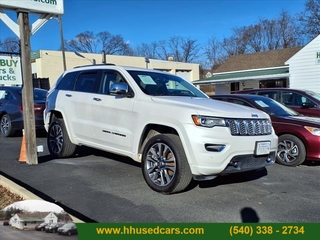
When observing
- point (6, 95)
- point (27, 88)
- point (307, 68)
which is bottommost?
point (6, 95)

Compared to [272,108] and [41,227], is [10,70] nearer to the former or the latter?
[41,227]

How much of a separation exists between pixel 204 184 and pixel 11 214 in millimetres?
2861

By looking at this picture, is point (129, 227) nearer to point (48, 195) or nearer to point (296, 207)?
point (48, 195)

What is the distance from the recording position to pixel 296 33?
55688 millimetres

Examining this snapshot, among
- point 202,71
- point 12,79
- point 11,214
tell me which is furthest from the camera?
point 202,71

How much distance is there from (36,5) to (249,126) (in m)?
4.38

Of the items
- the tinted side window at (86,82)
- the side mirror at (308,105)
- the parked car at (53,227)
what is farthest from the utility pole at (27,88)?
the side mirror at (308,105)

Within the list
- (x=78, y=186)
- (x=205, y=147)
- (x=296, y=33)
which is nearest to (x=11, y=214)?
(x=78, y=186)

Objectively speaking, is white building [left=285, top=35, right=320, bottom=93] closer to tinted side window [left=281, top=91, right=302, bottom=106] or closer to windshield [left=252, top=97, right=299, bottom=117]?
tinted side window [left=281, top=91, right=302, bottom=106]

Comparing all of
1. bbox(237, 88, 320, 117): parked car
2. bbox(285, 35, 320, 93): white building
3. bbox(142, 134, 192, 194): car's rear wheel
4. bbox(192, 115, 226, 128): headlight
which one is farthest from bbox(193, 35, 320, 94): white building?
bbox(142, 134, 192, 194): car's rear wheel

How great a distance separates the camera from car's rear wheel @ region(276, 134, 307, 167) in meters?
6.47

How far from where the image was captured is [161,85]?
5.46 meters

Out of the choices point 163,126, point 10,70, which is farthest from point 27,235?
point 10,70

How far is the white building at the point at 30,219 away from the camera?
3.07 metres
